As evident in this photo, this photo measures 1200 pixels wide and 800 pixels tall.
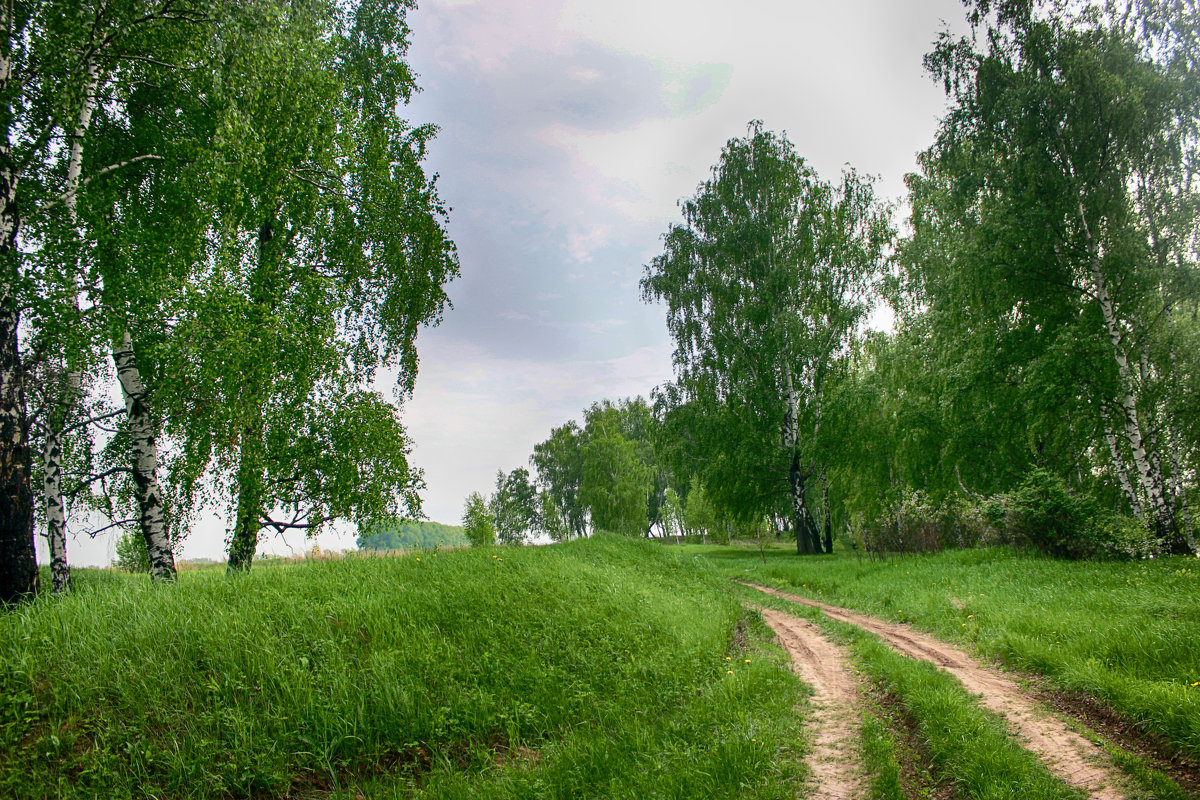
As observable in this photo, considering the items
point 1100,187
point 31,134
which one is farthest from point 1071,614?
point 31,134

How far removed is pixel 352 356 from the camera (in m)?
12.7

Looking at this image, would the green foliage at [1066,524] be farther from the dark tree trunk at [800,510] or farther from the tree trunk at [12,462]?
the tree trunk at [12,462]

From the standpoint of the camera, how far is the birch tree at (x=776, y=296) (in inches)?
995

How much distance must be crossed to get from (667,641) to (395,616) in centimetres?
412

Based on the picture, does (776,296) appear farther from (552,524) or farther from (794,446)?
(552,524)

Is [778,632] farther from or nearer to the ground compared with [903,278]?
nearer to the ground

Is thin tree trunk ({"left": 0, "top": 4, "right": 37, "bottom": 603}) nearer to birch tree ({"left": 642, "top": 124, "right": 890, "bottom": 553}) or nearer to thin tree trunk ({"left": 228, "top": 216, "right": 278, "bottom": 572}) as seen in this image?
thin tree trunk ({"left": 228, "top": 216, "right": 278, "bottom": 572})

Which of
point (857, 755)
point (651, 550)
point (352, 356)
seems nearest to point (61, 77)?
point (352, 356)

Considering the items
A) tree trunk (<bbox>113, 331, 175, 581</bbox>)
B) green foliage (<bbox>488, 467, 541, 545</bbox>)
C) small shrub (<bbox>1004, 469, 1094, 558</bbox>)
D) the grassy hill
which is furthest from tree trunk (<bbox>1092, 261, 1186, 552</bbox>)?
green foliage (<bbox>488, 467, 541, 545</bbox>)

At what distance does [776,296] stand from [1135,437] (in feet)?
44.7

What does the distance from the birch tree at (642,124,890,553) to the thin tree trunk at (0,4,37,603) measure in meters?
22.8

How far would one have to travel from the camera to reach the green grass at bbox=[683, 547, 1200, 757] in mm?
6215

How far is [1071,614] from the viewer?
30.5 ft

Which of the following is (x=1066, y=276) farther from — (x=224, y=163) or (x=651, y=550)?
(x=224, y=163)
